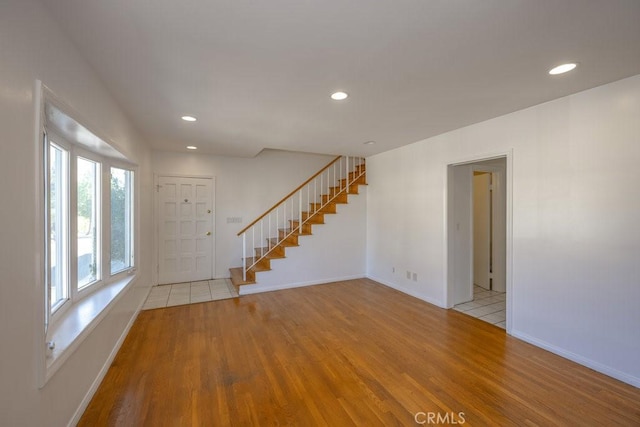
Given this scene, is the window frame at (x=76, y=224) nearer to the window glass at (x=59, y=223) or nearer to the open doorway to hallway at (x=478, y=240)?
the window glass at (x=59, y=223)

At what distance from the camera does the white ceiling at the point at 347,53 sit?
1436mm

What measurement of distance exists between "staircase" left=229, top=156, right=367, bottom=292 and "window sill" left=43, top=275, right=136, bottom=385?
213cm

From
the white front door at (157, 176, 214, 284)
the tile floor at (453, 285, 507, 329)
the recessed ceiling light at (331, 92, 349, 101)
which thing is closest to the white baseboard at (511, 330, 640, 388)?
the tile floor at (453, 285, 507, 329)

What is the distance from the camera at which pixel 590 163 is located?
95.5 inches

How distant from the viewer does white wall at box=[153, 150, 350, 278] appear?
5.15 meters

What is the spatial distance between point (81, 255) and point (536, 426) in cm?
384

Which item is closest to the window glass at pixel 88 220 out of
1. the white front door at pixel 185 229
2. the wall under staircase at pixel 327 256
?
the wall under staircase at pixel 327 256

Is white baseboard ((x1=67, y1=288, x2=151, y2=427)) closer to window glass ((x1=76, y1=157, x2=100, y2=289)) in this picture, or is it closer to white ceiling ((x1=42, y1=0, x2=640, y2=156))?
window glass ((x1=76, y1=157, x2=100, y2=289))

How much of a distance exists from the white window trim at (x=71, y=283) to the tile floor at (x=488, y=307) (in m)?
4.15

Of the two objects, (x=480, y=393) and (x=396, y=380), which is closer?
(x=480, y=393)

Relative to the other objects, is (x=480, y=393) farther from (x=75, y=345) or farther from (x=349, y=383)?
(x=75, y=345)

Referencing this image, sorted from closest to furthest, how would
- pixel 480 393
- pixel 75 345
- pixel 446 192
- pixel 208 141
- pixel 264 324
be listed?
pixel 75 345 < pixel 480 393 < pixel 264 324 < pixel 446 192 < pixel 208 141

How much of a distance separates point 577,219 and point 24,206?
4.04 meters

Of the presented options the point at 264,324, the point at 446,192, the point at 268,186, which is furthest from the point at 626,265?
the point at 268,186
